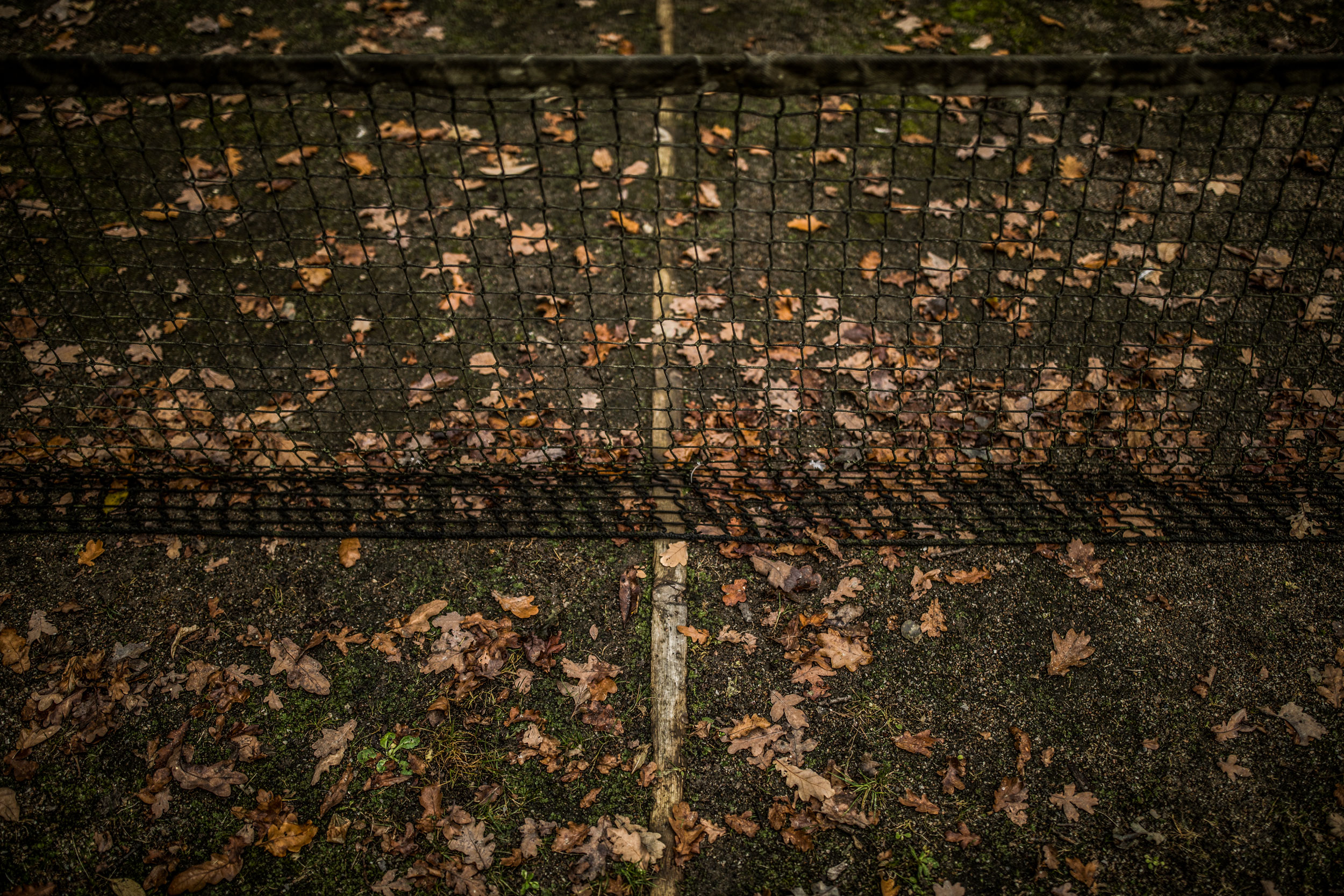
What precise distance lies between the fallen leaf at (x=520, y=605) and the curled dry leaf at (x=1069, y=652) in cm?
225

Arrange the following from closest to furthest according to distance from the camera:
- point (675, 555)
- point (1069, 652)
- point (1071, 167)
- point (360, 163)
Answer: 1. point (1069, 652)
2. point (675, 555)
3. point (1071, 167)
4. point (360, 163)

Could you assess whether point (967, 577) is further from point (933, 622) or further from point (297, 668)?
point (297, 668)

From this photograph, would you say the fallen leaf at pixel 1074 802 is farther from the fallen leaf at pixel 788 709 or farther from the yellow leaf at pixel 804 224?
the yellow leaf at pixel 804 224

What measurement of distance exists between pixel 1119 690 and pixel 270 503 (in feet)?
13.2

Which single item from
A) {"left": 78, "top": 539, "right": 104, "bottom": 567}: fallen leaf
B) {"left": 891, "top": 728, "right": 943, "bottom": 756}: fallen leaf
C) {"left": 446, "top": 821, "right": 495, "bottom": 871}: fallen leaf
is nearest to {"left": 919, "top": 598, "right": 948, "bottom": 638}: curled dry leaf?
{"left": 891, "top": 728, "right": 943, "bottom": 756}: fallen leaf

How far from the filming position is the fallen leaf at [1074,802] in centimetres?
285

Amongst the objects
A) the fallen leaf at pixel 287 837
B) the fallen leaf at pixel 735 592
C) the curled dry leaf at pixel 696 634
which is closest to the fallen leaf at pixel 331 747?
the fallen leaf at pixel 287 837

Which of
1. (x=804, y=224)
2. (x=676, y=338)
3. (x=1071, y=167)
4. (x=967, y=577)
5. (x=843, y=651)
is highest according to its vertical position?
(x=1071, y=167)

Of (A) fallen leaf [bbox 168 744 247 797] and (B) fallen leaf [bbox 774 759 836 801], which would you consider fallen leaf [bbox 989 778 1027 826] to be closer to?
(B) fallen leaf [bbox 774 759 836 801]

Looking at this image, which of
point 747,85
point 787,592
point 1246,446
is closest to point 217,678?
point 787,592

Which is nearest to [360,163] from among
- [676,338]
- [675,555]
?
[676,338]

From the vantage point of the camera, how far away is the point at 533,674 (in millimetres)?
3264

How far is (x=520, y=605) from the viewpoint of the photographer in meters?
3.45

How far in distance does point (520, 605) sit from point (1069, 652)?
7.90 feet
